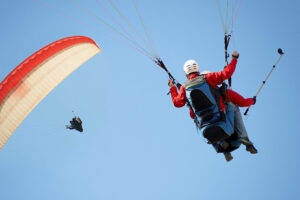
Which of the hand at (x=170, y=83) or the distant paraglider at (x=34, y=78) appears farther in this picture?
the distant paraglider at (x=34, y=78)

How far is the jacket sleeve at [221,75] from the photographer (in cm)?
670

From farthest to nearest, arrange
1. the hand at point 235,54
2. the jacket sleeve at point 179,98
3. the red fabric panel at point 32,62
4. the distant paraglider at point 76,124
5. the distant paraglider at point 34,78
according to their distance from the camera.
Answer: the distant paraglider at point 76,124
the distant paraglider at point 34,78
the red fabric panel at point 32,62
the jacket sleeve at point 179,98
the hand at point 235,54

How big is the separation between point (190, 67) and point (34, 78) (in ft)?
19.7

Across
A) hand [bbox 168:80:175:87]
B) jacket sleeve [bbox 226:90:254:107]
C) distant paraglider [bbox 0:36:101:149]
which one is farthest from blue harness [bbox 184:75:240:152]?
distant paraglider [bbox 0:36:101:149]

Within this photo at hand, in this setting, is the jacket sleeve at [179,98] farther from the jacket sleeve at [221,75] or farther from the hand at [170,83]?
the jacket sleeve at [221,75]

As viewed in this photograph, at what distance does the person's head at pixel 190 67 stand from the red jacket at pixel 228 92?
0.10m

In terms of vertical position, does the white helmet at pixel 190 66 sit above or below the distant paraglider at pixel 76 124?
below

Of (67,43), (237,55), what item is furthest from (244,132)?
(67,43)

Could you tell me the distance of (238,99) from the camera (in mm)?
7508

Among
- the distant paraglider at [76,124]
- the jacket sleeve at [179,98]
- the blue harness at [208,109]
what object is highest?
the distant paraglider at [76,124]

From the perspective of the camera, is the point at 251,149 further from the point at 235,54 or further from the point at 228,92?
the point at 235,54

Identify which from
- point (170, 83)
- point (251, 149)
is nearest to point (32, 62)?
point (170, 83)

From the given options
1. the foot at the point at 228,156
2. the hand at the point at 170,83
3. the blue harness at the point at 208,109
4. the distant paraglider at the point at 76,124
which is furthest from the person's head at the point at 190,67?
the distant paraglider at the point at 76,124

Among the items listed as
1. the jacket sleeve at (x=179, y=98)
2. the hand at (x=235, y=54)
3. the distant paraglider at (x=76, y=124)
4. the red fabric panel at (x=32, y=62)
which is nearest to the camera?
the hand at (x=235, y=54)
